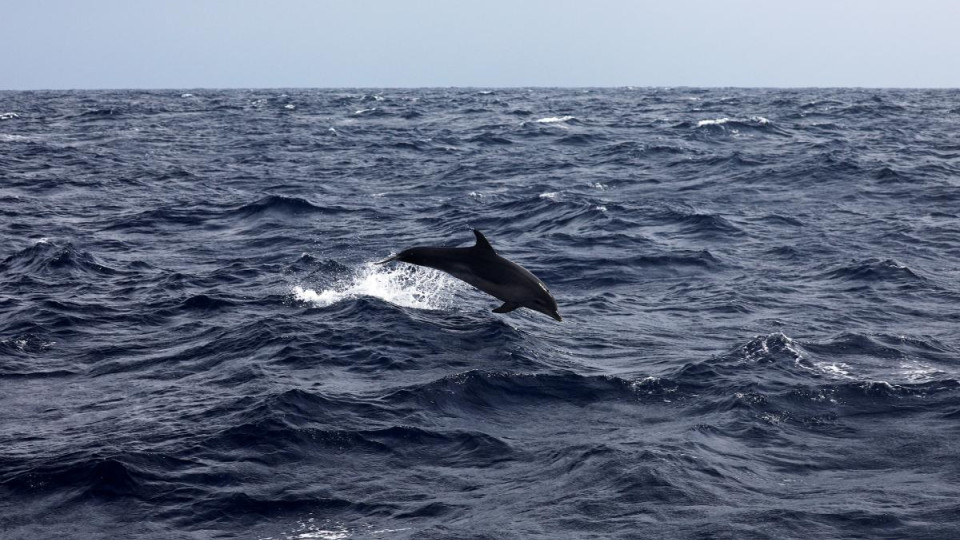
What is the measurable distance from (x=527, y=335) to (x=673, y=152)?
83.0 ft

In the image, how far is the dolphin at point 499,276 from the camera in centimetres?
1395

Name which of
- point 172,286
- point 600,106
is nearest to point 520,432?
point 172,286

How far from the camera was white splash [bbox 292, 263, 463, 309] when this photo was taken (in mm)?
16391

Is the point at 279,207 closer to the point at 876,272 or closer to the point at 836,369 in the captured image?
the point at 876,272

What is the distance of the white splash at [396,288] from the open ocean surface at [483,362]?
0.06 meters

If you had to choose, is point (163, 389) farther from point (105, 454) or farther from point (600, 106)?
point (600, 106)

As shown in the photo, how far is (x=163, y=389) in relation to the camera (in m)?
12.0

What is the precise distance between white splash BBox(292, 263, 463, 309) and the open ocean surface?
0.06 metres

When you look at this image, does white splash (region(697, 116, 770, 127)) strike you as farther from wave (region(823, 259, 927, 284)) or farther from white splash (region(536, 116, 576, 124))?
wave (region(823, 259, 927, 284))

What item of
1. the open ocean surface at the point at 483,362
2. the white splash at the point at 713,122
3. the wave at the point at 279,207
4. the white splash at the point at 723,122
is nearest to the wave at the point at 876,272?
the open ocean surface at the point at 483,362

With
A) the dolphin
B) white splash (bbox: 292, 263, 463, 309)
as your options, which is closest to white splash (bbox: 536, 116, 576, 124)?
white splash (bbox: 292, 263, 463, 309)

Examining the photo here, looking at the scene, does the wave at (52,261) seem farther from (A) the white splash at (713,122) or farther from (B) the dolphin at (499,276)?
(A) the white splash at (713,122)

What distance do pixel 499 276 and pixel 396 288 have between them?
10.8ft

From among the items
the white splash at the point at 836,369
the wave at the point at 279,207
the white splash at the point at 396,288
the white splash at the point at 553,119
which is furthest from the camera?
the white splash at the point at 553,119
